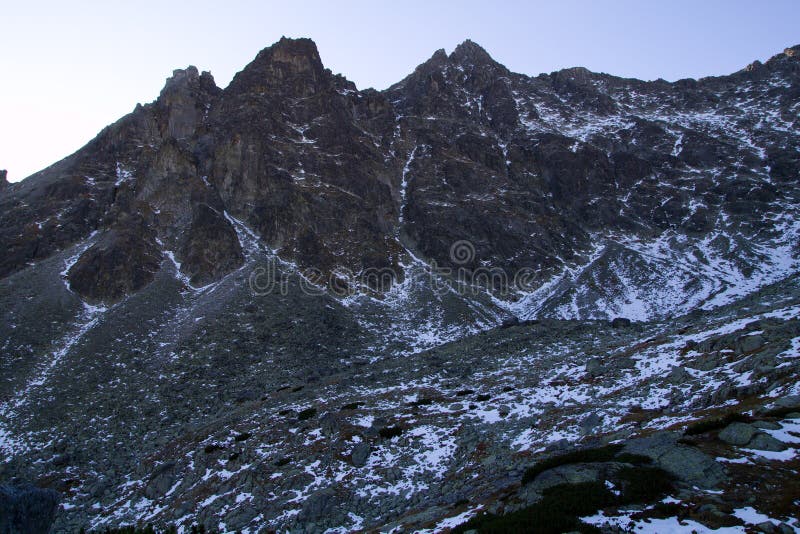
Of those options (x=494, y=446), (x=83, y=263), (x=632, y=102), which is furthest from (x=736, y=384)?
(x=632, y=102)

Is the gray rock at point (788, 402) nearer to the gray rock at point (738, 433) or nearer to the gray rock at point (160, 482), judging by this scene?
the gray rock at point (738, 433)

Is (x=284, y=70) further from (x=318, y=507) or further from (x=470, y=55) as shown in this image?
(x=318, y=507)

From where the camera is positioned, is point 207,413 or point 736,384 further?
point 207,413

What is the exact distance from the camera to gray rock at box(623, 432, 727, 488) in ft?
52.8

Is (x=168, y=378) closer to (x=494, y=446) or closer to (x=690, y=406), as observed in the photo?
(x=494, y=446)

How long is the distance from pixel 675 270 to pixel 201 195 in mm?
87593

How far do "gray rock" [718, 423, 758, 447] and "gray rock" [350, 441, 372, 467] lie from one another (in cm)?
1753

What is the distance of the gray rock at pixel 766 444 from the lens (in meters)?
17.4

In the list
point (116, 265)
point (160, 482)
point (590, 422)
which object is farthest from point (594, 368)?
point (116, 265)

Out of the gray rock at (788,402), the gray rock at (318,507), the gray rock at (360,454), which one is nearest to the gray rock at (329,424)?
the gray rock at (360,454)

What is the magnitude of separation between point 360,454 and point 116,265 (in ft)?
209

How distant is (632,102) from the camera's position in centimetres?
19212

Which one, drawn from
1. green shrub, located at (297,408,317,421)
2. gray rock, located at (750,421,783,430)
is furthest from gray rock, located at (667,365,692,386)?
green shrub, located at (297,408,317,421)

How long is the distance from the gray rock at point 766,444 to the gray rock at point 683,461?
82.8 inches
